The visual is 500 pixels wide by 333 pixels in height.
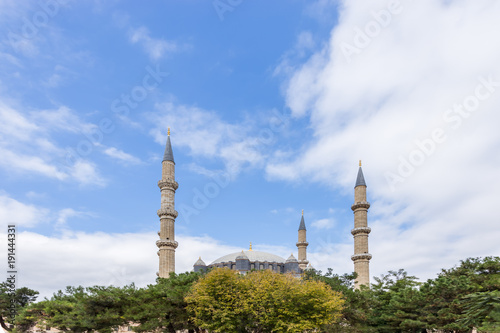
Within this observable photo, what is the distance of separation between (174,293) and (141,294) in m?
2.71

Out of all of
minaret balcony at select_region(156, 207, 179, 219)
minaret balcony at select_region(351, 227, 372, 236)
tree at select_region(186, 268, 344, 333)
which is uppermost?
minaret balcony at select_region(156, 207, 179, 219)

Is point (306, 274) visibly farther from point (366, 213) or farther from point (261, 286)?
point (366, 213)

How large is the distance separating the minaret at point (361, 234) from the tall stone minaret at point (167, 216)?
24.8 metres

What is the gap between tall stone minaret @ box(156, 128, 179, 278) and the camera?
44.2 meters

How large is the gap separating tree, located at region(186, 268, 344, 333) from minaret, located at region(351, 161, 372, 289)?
23288 millimetres

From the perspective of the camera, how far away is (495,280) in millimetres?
26719

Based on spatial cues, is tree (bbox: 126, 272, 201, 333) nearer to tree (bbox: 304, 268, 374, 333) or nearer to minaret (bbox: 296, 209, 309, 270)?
tree (bbox: 304, 268, 374, 333)

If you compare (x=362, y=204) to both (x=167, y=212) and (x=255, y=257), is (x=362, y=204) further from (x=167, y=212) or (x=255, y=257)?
(x=167, y=212)

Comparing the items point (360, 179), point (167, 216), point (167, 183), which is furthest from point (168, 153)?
point (360, 179)

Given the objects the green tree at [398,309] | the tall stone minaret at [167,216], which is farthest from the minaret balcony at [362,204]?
the tall stone minaret at [167,216]

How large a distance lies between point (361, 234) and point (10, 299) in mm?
46094

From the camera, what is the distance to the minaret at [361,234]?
155ft

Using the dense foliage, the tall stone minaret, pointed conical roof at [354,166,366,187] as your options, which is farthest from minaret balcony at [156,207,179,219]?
pointed conical roof at [354,166,366,187]

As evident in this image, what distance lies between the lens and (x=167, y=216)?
45125 millimetres
